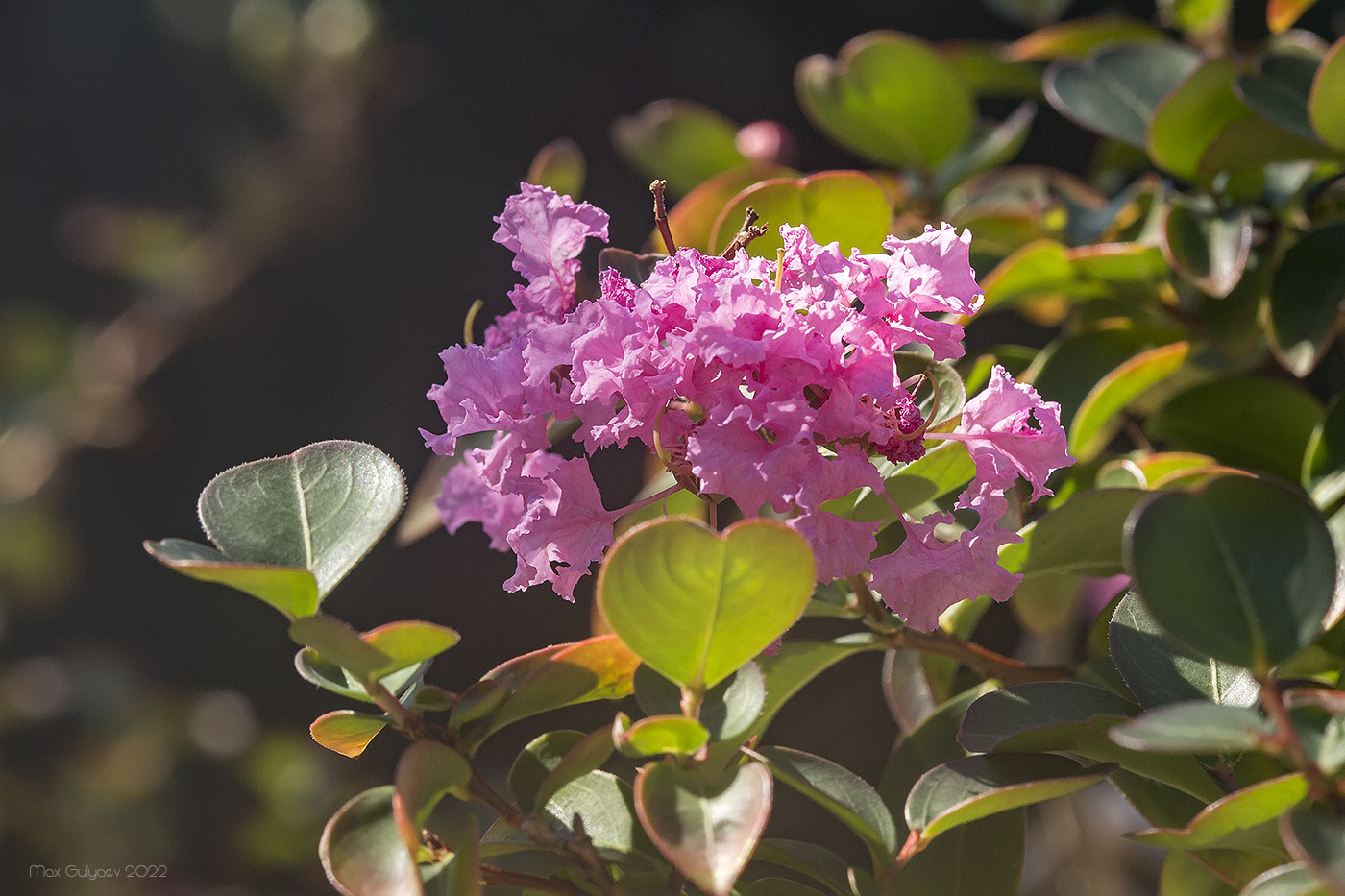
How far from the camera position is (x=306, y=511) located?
0.48 meters

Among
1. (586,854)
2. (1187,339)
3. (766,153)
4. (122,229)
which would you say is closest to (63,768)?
(122,229)

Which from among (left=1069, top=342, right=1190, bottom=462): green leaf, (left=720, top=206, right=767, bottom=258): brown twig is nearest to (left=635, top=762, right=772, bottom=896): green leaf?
(left=720, top=206, right=767, bottom=258): brown twig

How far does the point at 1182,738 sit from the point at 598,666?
0.23 metres

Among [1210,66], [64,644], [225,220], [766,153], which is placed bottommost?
[64,644]

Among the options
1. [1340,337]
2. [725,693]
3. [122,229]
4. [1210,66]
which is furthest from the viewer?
[122,229]

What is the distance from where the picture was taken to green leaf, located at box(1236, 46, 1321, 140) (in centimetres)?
65

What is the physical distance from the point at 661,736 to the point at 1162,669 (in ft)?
0.75

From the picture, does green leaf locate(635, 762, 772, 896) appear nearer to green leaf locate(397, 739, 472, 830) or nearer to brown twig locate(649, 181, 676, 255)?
green leaf locate(397, 739, 472, 830)

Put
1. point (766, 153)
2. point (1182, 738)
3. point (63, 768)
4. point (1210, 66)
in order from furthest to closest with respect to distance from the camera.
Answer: point (63, 768) → point (766, 153) → point (1210, 66) → point (1182, 738)

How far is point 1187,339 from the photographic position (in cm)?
75

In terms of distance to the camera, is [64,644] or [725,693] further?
[64,644]

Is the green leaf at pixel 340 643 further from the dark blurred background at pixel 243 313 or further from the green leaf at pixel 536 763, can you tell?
the dark blurred background at pixel 243 313

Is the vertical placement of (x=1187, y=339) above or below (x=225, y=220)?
above

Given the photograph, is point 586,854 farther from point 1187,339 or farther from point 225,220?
point 225,220
